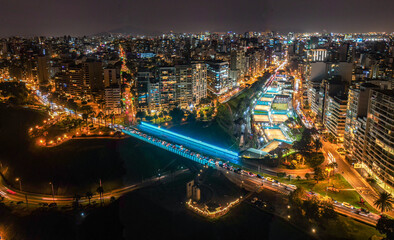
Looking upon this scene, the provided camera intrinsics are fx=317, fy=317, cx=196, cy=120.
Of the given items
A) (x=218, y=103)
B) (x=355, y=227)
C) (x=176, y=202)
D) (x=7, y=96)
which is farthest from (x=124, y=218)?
(x=7, y=96)

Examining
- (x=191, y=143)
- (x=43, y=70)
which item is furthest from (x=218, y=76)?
(x=43, y=70)

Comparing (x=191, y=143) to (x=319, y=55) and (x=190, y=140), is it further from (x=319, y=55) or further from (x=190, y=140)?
(x=319, y=55)

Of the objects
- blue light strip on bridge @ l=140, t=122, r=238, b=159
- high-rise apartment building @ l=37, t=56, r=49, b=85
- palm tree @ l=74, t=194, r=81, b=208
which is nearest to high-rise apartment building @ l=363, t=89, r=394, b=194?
blue light strip on bridge @ l=140, t=122, r=238, b=159

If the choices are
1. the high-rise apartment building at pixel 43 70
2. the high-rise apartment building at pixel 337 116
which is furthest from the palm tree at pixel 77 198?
the high-rise apartment building at pixel 43 70

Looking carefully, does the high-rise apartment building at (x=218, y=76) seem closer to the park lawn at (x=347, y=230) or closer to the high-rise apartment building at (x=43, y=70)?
the high-rise apartment building at (x=43, y=70)

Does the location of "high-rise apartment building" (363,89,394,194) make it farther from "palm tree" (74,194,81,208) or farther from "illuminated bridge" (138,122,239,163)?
"palm tree" (74,194,81,208)

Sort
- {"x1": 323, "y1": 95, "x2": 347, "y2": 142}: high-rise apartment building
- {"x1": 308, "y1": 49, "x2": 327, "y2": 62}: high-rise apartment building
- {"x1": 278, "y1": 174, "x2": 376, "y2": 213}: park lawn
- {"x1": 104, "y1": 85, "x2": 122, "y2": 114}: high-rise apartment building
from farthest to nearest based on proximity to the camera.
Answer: {"x1": 308, "y1": 49, "x2": 327, "y2": 62}: high-rise apartment building, {"x1": 104, "y1": 85, "x2": 122, "y2": 114}: high-rise apartment building, {"x1": 323, "y1": 95, "x2": 347, "y2": 142}: high-rise apartment building, {"x1": 278, "y1": 174, "x2": 376, "y2": 213}: park lawn
